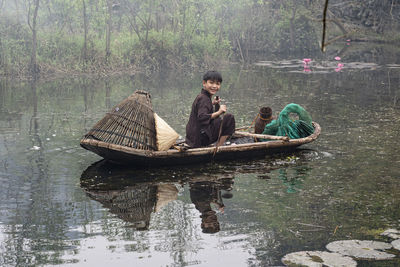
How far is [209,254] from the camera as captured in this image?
4.60m

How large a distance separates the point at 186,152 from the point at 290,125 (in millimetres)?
1983

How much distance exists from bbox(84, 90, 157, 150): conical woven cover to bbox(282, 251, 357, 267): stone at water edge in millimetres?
3000

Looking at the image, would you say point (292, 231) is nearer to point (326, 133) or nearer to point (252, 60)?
point (326, 133)

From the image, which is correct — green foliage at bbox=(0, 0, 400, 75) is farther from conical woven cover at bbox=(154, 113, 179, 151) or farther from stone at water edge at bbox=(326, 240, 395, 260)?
stone at water edge at bbox=(326, 240, 395, 260)

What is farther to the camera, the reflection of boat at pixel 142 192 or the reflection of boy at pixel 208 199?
the reflection of boat at pixel 142 192

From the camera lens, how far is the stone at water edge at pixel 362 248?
173 inches

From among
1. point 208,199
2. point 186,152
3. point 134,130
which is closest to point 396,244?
point 208,199

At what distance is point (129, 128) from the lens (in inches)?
275

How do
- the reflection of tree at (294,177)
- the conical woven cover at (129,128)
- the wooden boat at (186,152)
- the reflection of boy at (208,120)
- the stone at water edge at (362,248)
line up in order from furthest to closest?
the reflection of boy at (208,120)
the conical woven cover at (129,128)
the wooden boat at (186,152)
the reflection of tree at (294,177)
the stone at water edge at (362,248)

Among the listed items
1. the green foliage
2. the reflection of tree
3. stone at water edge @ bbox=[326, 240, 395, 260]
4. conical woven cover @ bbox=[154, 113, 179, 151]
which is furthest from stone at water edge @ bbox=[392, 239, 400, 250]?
the green foliage

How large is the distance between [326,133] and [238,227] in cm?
451

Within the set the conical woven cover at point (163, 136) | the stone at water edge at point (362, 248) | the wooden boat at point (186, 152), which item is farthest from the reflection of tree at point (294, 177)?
the stone at water edge at point (362, 248)

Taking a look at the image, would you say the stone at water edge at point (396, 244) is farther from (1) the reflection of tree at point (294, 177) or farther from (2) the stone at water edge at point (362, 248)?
(1) the reflection of tree at point (294, 177)

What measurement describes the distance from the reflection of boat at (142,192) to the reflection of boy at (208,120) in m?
0.68
